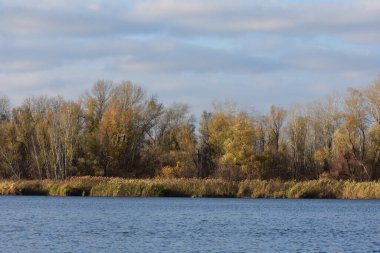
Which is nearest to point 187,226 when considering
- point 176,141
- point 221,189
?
point 221,189

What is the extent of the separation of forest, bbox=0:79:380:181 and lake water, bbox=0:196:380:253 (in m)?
19.8

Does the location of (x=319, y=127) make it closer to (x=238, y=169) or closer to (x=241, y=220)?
(x=238, y=169)

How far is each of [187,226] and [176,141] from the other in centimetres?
5045

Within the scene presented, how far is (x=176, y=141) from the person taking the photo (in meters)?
85.3

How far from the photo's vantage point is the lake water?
27281 millimetres

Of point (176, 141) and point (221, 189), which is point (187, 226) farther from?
point (176, 141)

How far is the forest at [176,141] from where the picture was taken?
7300 centimetres

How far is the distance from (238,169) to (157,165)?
10426mm

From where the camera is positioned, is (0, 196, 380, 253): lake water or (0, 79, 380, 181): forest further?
(0, 79, 380, 181): forest

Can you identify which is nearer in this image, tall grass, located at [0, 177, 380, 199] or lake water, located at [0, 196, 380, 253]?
lake water, located at [0, 196, 380, 253]

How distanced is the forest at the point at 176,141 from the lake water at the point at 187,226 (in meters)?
19.8

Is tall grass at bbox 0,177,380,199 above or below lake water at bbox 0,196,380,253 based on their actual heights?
above

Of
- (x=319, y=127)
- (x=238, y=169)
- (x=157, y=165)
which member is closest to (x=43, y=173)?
(x=157, y=165)

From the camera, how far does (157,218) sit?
39.1m
